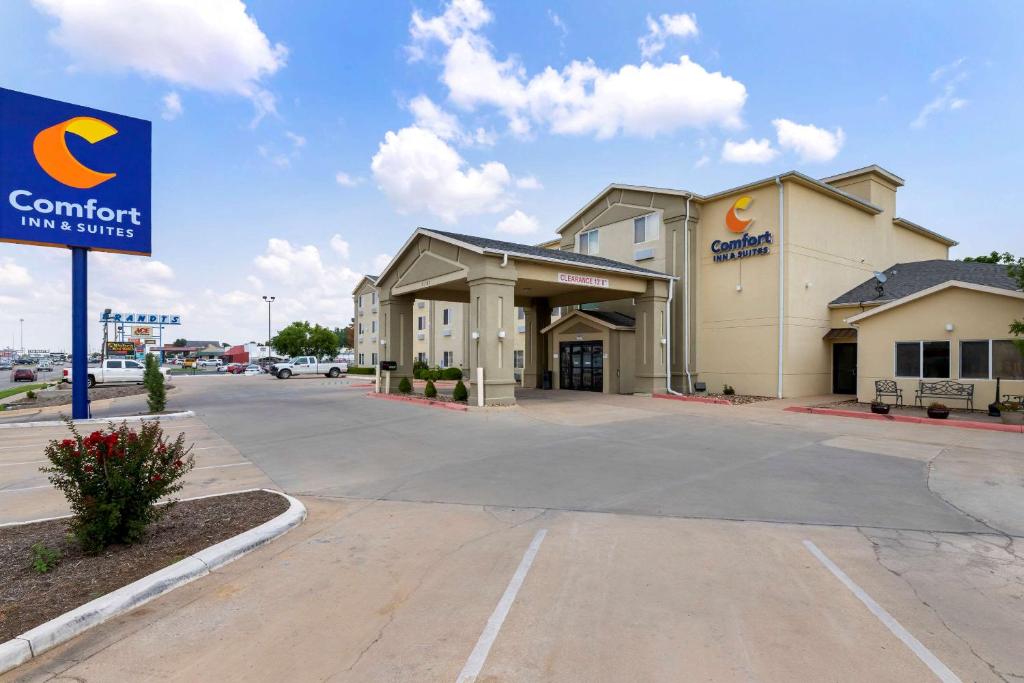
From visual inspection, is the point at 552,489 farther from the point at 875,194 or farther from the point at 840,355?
the point at 875,194

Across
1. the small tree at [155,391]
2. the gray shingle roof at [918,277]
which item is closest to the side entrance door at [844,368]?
the gray shingle roof at [918,277]

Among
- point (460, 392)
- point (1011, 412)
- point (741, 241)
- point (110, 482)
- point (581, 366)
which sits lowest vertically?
point (1011, 412)

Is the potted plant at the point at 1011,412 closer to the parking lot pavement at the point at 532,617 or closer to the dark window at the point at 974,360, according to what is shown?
the dark window at the point at 974,360

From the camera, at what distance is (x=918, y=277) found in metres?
22.6

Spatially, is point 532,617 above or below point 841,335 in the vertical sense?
below

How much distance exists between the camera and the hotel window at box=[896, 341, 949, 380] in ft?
56.5

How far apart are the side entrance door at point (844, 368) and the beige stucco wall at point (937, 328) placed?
3259 millimetres

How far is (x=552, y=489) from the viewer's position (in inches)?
295

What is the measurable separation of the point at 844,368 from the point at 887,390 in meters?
4.40

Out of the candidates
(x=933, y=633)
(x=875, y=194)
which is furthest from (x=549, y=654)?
(x=875, y=194)

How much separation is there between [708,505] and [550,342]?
21.6m

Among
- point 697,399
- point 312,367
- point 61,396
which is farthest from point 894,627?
point 312,367

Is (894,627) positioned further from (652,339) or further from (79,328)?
(79,328)

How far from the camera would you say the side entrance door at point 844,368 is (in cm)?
2222
